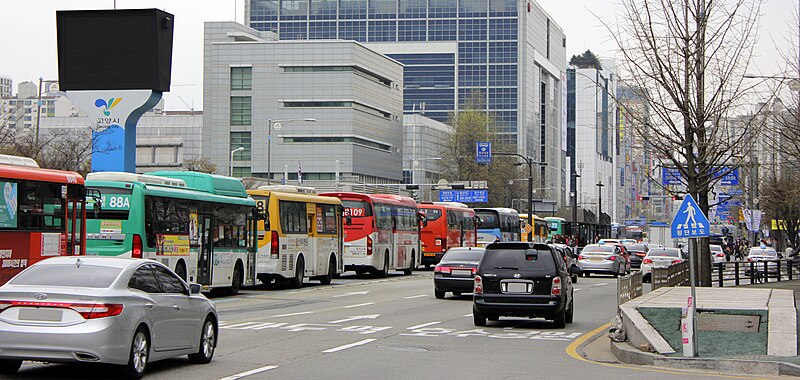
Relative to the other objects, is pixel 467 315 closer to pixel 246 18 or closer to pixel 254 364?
pixel 254 364

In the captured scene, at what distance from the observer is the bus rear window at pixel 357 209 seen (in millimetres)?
Result: 44281

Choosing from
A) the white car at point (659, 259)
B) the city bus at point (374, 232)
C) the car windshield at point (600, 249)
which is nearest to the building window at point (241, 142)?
the city bus at point (374, 232)

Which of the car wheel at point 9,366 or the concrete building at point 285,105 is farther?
the concrete building at point 285,105

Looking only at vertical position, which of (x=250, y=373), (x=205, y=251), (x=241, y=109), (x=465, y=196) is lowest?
(x=250, y=373)

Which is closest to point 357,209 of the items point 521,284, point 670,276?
point 670,276

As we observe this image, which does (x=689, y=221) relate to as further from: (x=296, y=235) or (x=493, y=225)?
(x=493, y=225)

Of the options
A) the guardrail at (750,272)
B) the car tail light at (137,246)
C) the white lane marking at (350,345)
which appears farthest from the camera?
the guardrail at (750,272)

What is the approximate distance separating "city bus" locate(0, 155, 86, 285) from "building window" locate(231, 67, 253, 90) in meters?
97.9

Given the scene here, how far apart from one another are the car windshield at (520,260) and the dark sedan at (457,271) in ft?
29.0

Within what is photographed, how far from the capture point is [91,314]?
12391 mm

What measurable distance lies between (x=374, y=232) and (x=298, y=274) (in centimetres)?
858

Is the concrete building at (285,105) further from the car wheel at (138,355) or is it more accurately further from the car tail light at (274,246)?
the car wheel at (138,355)

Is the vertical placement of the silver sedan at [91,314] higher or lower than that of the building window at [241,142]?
lower

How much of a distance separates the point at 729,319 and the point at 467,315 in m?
7.21
